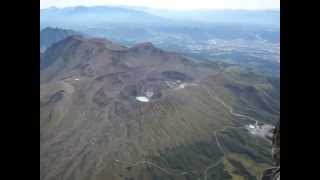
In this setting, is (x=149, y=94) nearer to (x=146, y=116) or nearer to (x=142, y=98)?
(x=142, y=98)

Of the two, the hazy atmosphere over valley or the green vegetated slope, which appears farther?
the green vegetated slope

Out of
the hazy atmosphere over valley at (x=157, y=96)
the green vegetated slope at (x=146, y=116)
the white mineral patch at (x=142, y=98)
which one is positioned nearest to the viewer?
the hazy atmosphere over valley at (x=157, y=96)

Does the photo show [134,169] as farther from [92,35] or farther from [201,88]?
[92,35]

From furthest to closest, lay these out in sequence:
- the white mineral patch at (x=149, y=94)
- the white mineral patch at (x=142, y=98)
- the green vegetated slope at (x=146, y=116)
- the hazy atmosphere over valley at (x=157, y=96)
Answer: the white mineral patch at (x=142, y=98)
the white mineral patch at (x=149, y=94)
the green vegetated slope at (x=146, y=116)
the hazy atmosphere over valley at (x=157, y=96)

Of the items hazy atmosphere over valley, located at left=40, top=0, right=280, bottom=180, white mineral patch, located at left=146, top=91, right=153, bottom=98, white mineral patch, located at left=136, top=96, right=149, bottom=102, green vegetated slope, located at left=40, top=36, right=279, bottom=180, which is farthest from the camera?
white mineral patch, located at left=136, top=96, right=149, bottom=102

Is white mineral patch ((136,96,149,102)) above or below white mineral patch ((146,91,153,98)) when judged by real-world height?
below

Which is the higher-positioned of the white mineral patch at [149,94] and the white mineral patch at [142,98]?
the white mineral patch at [149,94]
